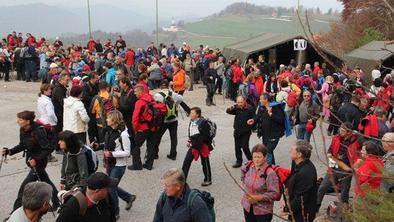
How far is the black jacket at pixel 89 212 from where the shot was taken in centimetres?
443

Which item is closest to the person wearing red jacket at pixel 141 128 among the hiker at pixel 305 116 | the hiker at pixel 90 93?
the hiker at pixel 90 93

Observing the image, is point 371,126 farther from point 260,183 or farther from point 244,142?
point 260,183

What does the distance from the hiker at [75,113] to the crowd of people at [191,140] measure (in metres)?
0.02

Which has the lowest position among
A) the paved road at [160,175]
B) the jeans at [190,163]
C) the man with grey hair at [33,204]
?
the paved road at [160,175]

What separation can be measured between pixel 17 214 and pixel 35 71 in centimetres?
1794

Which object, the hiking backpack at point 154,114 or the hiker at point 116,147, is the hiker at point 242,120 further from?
the hiker at point 116,147

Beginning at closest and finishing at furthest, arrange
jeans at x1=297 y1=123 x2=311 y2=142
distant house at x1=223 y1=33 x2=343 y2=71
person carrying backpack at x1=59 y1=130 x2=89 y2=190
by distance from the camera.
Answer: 1. person carrying backpack at x1=59 y1=130 x2=89 y2=190
2. jeans at x1=297 y1=123 x2=311 y2=142
3. distant house at x1=223 y1=33 x2=343 y2=71

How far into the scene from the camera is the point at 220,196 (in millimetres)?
8523

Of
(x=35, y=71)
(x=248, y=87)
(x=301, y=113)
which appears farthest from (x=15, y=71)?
(x=301, y=113)

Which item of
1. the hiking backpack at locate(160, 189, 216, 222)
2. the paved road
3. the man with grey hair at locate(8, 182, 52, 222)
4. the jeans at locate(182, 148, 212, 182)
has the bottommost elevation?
the paved road

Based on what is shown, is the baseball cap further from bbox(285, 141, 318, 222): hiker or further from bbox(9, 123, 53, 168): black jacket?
bbox(9, 123, 53, 168): black jacket

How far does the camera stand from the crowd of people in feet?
14.3

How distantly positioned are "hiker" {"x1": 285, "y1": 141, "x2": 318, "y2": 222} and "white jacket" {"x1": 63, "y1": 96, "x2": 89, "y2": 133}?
4.51 meters

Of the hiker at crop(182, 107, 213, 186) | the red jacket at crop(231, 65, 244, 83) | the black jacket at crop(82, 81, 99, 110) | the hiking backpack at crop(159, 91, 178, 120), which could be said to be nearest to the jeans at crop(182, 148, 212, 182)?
the hiker at crop(182, 107, 213, 186)
